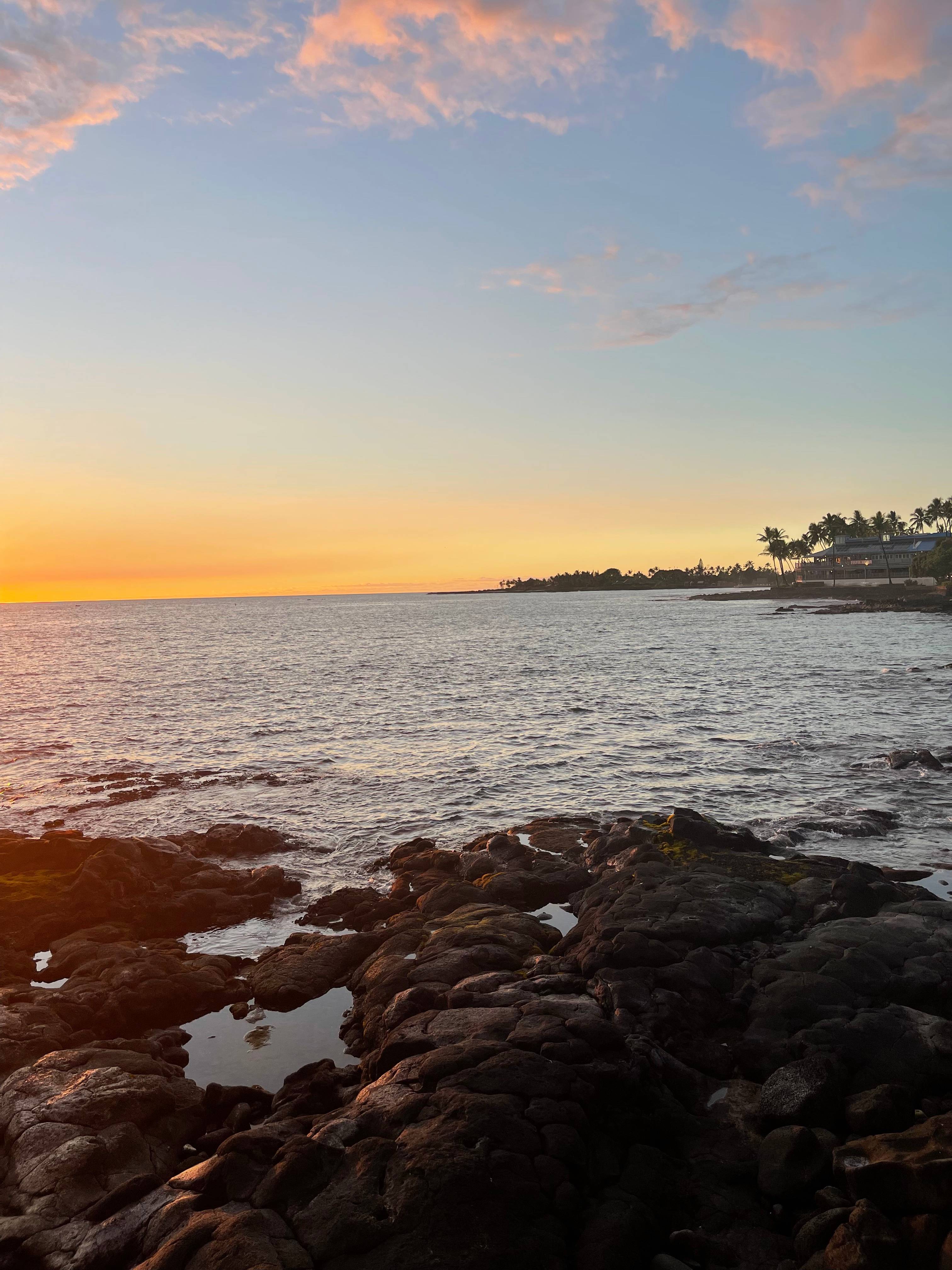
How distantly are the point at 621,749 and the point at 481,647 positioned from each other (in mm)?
72706

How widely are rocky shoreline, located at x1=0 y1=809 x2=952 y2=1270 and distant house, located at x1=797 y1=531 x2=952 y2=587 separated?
185 m

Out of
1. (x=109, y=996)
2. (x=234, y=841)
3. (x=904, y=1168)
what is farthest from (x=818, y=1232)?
(x=234, y=841)

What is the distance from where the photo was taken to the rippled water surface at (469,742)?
2672 centimetres

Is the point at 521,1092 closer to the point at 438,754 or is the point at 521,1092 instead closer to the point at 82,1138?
the point at 82,1138

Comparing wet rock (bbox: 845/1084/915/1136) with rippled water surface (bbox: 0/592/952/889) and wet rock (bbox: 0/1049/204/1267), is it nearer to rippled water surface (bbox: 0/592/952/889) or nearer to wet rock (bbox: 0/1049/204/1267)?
wet rock (bbox: 0/1049/204/1267)

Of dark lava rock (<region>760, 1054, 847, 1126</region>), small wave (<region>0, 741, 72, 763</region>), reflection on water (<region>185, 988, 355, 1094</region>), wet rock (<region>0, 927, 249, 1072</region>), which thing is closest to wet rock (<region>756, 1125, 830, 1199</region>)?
dark lava rock (<region>760, 1054, 847, 1126</region>)

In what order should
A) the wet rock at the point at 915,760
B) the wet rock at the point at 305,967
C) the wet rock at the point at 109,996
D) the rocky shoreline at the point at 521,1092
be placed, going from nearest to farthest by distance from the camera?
the rocky shoreline at the point at 521,1092
the wet rock at the point at 109,996
the wet rock at the point at 305,967
the wet rock at the point at 915,760

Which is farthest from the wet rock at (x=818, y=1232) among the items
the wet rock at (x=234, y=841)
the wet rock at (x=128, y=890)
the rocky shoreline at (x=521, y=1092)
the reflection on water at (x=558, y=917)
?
the wet rock at (x=234, y=841)

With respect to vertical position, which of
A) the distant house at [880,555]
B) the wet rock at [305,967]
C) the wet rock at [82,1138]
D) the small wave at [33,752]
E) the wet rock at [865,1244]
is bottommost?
the wet rock at [305,967]

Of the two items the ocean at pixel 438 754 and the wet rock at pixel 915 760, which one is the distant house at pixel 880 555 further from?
the wet rock at pixel 915 760

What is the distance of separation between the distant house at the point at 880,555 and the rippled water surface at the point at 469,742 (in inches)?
4321

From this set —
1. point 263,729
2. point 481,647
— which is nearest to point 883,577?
point 481,647

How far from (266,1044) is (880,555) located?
206 meters

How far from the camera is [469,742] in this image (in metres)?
39.5
